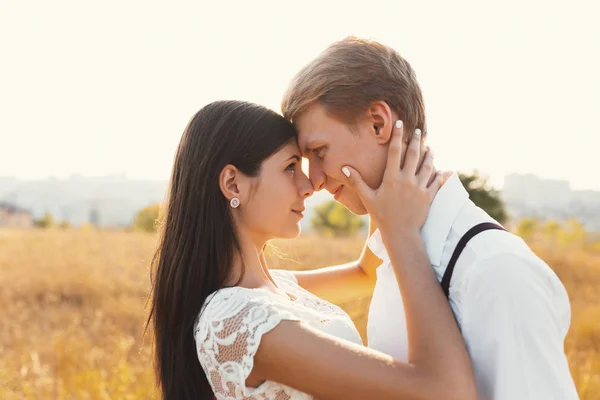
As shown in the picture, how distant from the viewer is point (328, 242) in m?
15.8

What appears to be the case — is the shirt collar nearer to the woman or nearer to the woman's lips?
the woman

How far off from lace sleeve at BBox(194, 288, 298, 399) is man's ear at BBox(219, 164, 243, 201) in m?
0.43

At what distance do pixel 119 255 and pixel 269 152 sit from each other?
1110 centimetres

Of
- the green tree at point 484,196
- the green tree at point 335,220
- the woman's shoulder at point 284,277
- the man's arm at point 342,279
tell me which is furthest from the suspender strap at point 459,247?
the green tree at point 335,220

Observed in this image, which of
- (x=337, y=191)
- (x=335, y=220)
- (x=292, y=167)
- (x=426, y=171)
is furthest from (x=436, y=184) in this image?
(x=335, y=220)

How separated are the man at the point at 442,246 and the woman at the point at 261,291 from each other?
0.24 ft

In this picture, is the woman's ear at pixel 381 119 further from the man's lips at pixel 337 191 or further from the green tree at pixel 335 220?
the green tree at pixel 335 220

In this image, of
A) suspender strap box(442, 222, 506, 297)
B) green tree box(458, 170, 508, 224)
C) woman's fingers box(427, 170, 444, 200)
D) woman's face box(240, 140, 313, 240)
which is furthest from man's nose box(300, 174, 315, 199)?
green tree box(458, 170, 508, 224)

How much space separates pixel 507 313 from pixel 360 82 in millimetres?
1043

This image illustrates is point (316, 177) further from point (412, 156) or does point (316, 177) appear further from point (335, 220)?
point (335, 220)

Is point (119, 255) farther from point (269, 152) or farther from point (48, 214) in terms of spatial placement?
point (48, 214)

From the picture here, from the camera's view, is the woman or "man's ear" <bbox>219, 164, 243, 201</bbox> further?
"man's ear" <bbox>219, 164, 243, 201</bbox>

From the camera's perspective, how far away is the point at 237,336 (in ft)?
7.23

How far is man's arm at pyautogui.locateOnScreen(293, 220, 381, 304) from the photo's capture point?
349 cm
